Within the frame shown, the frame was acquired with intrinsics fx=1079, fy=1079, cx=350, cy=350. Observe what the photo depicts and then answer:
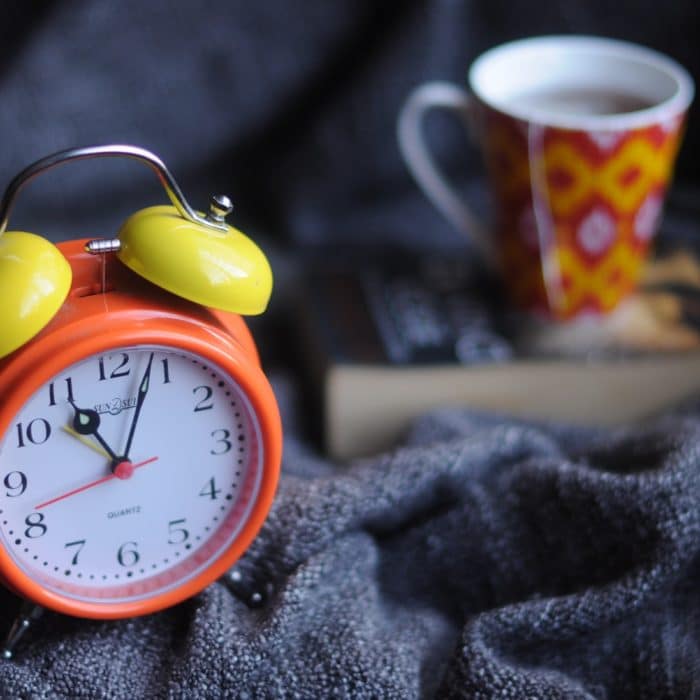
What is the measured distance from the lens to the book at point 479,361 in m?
0.79

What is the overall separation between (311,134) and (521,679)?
0.58 metres

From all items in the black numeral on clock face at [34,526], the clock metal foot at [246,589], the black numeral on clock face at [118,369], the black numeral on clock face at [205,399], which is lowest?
the clock metal foot at [246,589]

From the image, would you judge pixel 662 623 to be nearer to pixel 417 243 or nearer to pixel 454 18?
pixel 417 243

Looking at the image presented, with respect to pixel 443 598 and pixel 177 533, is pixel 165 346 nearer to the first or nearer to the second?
pixel 177 533

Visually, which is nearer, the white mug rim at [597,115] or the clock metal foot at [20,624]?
the clock metal foot at [20,624]

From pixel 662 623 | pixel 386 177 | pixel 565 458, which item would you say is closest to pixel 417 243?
pixel 386 177

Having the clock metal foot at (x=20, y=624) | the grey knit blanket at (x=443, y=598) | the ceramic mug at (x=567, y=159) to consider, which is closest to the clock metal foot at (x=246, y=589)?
the grey knit blanket at (x=443, y=598)

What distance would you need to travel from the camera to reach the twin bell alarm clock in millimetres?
502

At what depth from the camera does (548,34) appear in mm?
986

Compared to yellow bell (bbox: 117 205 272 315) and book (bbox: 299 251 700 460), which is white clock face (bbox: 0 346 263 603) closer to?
yellow bell (bbox: 117 205 272 315)

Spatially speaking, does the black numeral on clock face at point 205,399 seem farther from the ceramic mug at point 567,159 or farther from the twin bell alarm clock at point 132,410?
the ceramic mug at point 567,159

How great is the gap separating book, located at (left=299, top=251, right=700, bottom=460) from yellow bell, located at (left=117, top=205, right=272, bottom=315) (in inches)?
10.5

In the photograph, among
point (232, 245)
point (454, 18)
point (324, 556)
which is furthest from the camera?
point (454, 18)

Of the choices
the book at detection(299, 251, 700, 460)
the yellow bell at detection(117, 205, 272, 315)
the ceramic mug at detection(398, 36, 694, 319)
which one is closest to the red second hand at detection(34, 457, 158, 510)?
the yellow bell at detection(117, 205, 272, 315)
